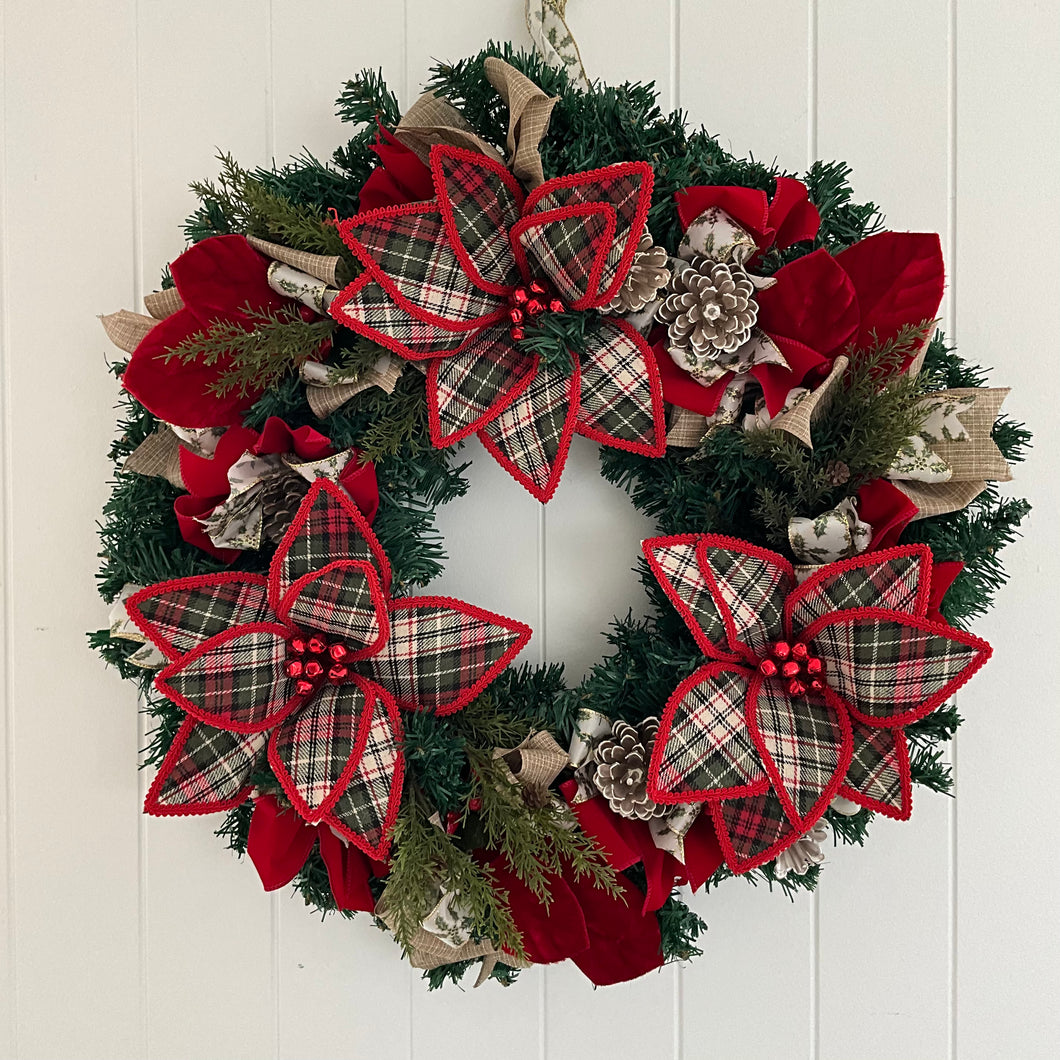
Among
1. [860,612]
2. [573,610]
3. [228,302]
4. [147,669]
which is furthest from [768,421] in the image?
[147,669]

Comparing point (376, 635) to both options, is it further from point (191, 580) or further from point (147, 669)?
point (147, 669)

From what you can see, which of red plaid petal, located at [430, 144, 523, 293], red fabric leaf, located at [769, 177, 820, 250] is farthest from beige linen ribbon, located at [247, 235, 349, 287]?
red fabric leaf, located at [769, 177, 820, 250]

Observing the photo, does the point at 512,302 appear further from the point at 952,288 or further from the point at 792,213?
the point at 952,288

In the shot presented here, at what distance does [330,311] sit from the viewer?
0.75m

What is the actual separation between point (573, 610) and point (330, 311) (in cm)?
42

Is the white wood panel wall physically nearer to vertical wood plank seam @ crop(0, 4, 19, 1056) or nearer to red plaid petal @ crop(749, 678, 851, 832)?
vertical wood plank seam @ crop(0, 4, 19, 1056)

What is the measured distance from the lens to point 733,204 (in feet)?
2.50

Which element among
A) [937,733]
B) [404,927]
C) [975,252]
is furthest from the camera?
[975,252]

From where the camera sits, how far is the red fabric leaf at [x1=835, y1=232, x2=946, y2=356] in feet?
2.53

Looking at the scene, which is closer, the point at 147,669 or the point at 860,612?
the point at 860,612

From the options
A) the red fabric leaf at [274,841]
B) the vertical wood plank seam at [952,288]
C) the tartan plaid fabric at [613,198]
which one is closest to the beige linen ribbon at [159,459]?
the red fabric leaf at [274,841]

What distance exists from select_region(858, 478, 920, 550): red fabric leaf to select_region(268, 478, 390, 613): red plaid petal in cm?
48

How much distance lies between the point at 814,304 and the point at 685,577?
29 centimetres

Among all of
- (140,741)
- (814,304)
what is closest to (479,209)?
(814,304)
